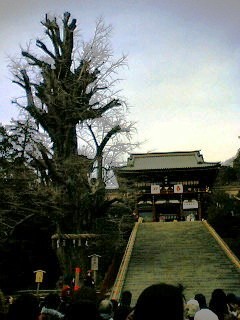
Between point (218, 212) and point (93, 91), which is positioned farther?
point (218, 212)

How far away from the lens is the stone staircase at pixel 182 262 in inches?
764

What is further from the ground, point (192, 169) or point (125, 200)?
point (192, 169)

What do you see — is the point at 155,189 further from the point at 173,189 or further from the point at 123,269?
the point at 123,269

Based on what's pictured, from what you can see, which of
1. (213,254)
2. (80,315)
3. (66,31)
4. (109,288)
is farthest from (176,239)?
(80,315)

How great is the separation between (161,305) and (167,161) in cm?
3975

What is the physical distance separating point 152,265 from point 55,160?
762cm

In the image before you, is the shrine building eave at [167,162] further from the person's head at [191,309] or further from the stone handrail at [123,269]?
the person's head at [191,309]

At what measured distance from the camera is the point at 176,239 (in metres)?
26.6

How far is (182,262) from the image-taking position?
2233 cm

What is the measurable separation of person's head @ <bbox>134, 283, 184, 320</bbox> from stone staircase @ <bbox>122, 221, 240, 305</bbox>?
15313mm

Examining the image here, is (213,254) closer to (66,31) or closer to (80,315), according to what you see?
(66,31)

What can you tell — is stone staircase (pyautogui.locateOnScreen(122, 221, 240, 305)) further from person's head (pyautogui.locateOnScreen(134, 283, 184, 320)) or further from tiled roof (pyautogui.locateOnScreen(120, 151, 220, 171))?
person's head (pyautogui.locateOnScreen(134, 283, 184, 320))

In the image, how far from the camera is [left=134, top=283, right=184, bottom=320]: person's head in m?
2.48

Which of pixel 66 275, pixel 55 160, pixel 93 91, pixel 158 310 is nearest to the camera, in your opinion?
pixel 158 310
